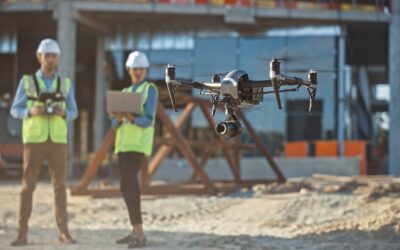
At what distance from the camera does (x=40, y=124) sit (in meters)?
6.83

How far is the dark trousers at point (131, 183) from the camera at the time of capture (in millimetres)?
6707

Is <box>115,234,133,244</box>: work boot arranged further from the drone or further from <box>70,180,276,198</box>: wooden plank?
<box>70,180,276,198</box>: wooden plank

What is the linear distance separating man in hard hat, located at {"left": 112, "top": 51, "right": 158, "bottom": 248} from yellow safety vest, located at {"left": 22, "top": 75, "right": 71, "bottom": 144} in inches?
22.4

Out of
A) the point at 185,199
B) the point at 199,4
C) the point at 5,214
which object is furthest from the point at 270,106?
the point at 5,214

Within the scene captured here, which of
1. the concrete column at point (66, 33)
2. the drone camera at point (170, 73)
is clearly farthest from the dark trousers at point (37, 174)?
the concrete column at point (66, 33)

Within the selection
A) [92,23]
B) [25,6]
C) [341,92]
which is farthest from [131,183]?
[341,92]

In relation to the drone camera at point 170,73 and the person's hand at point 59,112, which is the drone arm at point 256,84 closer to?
the drone camera at point 170,73

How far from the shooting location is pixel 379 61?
31.5 metres

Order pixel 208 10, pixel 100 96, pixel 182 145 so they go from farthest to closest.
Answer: pixel 100 96
pixel 208 10
pixel 182 145

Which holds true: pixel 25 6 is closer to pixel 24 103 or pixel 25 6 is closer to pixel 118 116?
pixel 24 103

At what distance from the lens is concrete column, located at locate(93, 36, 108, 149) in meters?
Result: 27.5

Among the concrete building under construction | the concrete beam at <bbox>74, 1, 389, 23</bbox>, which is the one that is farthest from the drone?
the concrete beam at <bbox>74, 1, 389, 23</bbox>

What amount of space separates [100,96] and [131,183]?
21.7 m

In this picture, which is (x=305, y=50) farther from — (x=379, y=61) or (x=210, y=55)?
(x=379, y=61)
